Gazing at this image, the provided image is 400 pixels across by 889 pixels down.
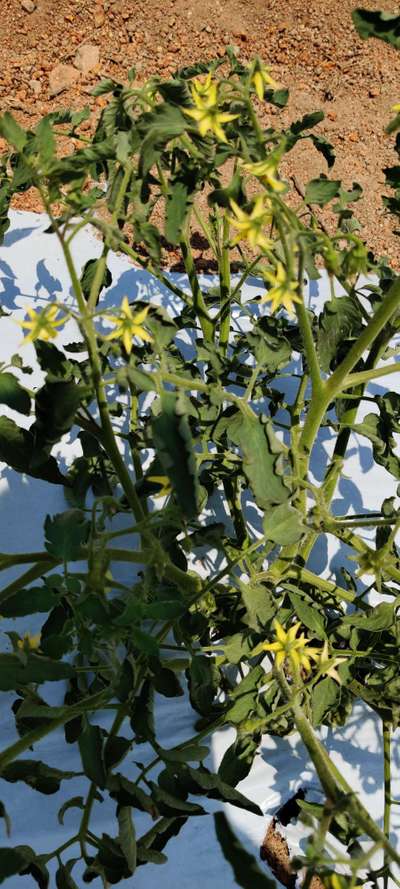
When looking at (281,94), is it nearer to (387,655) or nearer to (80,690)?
(387,655)

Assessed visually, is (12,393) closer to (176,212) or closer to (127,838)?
(176,212)

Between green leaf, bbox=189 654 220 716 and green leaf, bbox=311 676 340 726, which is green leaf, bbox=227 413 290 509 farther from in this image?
green leaf, bbox=311 676 340 726

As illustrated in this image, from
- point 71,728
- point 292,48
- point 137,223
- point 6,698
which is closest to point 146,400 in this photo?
point 6,698

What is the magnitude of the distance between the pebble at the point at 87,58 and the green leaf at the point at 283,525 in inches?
84.6

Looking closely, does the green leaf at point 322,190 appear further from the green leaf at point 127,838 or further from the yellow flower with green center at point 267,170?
the green leaf at point 127,838

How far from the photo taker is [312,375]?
1263mm

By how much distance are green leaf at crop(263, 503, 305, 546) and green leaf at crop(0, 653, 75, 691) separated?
31 centimetres

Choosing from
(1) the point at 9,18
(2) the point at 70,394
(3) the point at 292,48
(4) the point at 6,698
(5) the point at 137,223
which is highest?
(1) the point at 9,18

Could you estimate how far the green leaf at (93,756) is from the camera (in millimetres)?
1136

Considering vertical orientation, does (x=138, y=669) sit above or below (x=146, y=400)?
below

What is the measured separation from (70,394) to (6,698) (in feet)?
3.17

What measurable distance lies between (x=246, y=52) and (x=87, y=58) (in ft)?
1.68

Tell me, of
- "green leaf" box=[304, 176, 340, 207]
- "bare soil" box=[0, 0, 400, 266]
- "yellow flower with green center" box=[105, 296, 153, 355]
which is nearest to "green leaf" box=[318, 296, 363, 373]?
"green leaf" box=[304, 176, 340, 207]

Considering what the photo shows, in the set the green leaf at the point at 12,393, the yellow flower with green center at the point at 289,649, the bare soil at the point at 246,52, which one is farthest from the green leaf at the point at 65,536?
the bare soil at the point at 246,52
